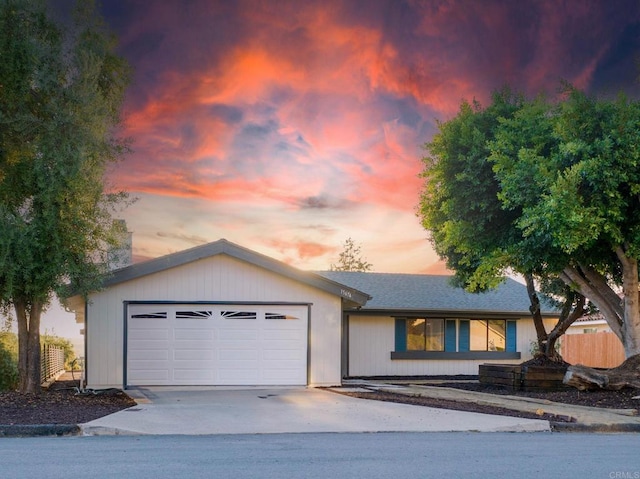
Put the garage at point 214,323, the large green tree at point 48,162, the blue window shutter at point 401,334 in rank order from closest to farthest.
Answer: the large green tree at point 48,162
the garage at point 214,323
the blue window shutter at point 401,334

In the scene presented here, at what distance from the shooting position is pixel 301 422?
39.2 ft

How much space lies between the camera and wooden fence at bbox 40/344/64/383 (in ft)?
74.2

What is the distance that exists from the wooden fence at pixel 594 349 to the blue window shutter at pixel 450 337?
6819mm

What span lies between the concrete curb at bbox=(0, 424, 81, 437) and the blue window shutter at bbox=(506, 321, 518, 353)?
20.3 meters

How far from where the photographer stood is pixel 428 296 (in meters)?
28.0

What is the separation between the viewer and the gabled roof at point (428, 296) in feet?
86.7

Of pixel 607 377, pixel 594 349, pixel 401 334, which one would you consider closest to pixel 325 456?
pixel 607 377

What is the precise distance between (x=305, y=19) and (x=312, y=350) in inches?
356

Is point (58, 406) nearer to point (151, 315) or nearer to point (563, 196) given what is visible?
point (151, 315)

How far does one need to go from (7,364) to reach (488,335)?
1745 centimetres

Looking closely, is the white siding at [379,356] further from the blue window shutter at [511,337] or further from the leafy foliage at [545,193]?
the leafy foliage at [545,193]

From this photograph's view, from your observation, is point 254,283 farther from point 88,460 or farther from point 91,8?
point 88,460

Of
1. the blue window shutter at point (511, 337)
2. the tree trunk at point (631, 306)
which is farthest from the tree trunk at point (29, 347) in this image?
the blue window shutter at point (511, 337)

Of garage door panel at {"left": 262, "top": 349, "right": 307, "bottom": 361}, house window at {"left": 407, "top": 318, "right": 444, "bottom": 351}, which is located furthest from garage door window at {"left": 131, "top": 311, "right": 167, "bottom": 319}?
house window at {"left": 407, "top": 318, "right": 444, "bottom": 351}
